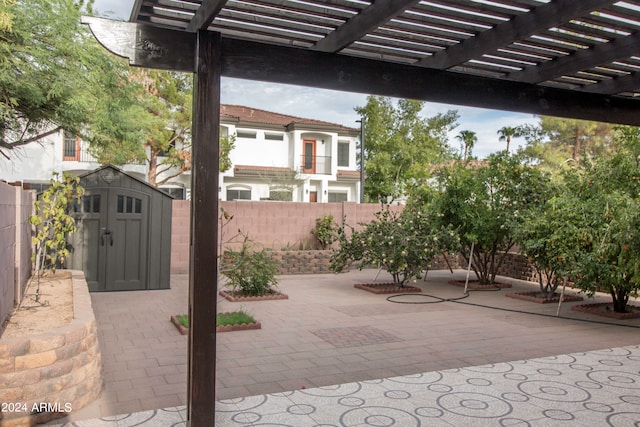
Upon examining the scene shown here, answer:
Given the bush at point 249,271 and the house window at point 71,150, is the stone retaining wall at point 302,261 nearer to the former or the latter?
the bush at point 249,271

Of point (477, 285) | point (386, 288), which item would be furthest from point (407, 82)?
point (477, 285)

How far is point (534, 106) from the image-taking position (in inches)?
181

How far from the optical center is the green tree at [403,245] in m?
10.4

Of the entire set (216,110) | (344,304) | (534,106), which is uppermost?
(534,106)

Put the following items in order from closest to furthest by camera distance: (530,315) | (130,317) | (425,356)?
(425,356)
(130,317)
(530,315)

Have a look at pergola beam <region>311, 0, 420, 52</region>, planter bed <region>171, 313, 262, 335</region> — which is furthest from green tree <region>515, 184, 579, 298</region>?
pergola beam <region>311, 0, 420, 52</region>

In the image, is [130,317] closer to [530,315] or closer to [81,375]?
[81,375]

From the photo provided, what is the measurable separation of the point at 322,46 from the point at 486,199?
8197 mm

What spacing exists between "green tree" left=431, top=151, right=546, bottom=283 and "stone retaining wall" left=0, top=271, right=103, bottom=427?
8.03m

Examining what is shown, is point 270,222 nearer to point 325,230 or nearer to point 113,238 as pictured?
point 325,230

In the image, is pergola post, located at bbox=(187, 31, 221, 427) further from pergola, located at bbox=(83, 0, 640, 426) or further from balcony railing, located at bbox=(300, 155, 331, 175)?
balcony railing, located at bbox=(300, 155, 331, 175)

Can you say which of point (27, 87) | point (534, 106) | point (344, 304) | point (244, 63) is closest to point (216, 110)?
point (244, 63)

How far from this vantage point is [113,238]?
9.73 meters

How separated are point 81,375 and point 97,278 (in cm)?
598
